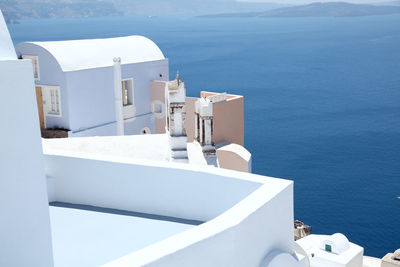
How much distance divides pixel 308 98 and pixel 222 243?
223ft

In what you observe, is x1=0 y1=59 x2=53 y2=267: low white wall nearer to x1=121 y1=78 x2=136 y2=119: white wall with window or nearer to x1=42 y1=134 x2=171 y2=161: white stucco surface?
x1=42 y1=134 x2=171 y2=161: white stucco surface

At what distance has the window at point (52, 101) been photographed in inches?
776

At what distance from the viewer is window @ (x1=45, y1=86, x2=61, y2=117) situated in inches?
776

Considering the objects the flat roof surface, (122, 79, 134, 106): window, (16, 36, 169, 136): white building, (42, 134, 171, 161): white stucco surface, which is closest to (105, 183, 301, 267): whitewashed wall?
the flat roof surface

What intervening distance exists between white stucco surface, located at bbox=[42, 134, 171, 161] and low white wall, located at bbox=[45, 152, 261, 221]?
5.82 m

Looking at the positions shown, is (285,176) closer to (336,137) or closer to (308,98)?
(336,137)

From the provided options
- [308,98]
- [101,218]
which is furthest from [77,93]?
[308,98]

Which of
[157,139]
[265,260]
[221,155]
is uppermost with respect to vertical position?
[265,260]

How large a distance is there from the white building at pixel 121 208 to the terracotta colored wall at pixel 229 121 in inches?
569

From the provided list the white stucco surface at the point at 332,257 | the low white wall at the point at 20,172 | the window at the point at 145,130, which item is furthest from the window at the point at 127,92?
the low white wall at the point at 20,172

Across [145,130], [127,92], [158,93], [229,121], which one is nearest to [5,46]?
[229,121]

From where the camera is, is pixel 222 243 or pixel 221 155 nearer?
pixel 222 243

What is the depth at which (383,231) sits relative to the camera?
3331cm

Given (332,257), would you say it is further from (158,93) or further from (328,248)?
(158,93)
